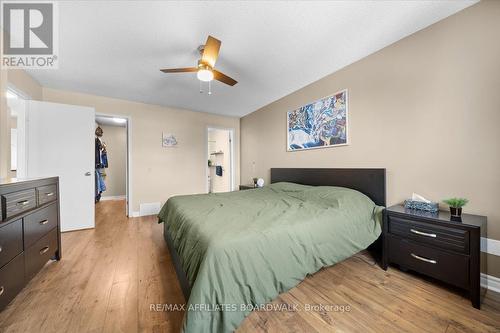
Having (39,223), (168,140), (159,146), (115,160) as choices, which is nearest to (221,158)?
(168,140)

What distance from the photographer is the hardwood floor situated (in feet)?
3.98

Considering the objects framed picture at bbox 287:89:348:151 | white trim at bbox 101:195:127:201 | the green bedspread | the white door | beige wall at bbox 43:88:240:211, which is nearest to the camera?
the green bedspread

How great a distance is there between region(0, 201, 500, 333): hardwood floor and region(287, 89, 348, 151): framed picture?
1.63m

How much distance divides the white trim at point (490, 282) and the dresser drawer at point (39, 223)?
3787 mm

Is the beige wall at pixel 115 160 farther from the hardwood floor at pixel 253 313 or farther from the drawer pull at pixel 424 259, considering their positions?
the drawer pull at pixel 424 259

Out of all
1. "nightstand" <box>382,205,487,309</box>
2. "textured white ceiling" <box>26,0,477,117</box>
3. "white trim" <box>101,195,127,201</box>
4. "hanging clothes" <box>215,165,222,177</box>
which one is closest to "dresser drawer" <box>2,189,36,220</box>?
"textured white ceiling" <box>26,0,477,117</box>

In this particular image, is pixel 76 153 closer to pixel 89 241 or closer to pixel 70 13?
pixel 89 241

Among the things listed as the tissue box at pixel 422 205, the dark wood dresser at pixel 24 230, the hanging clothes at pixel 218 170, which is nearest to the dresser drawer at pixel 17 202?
the dark wood dresser at pixel 24 230

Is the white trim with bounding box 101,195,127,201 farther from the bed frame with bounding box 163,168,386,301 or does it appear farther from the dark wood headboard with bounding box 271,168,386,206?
the dark wood headboard with bounding box 271,168,386,206

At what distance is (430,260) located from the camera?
5.17ft

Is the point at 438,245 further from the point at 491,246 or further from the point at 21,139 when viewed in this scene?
the point at 21,139

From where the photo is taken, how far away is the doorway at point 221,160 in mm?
5137

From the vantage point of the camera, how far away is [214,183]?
20.7ft

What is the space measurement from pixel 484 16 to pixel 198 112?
14.6 ft
